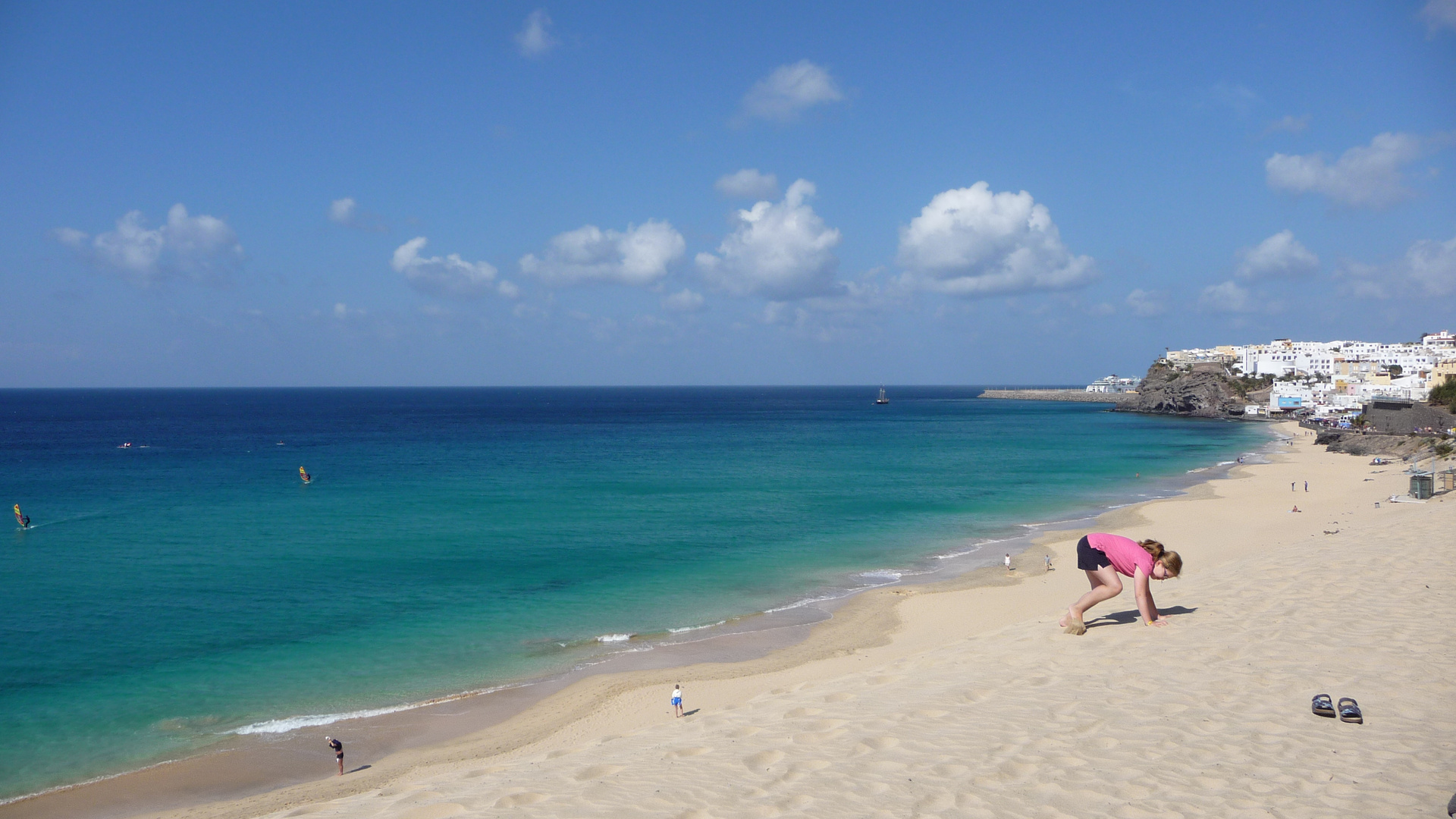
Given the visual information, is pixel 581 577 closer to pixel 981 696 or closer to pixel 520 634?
pixel 520 634

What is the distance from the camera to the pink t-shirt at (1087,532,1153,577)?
38.2 ft

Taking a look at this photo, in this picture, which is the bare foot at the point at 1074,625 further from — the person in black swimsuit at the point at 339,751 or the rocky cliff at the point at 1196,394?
the rocky cliff at the point at 1196,394

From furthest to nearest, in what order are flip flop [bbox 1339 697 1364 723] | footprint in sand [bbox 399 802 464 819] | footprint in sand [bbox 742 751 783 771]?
flip flop [bbox 1339 697 1364 723], footprint in sand [bbox 742 751 783 771], footprint in sand [bbox 399 802 464 819]

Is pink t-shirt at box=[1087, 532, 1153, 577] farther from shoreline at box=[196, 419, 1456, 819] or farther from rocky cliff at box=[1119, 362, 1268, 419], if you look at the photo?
rocky cliff at box=[1119, 362, 1268, 419]

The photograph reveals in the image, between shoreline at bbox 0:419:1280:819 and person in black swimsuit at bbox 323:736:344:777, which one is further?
person in black swimsuit at bbox 323:736:344:777

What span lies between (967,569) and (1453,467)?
2977 centimetres

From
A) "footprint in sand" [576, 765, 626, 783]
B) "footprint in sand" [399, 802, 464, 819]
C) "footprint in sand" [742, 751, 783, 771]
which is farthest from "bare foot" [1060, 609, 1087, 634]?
"footprint in sand" [399, 802, 464, 819]

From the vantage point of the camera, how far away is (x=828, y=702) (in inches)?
379

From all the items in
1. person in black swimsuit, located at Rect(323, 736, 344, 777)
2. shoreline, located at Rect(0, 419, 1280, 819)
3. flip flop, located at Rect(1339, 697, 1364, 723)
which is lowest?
shoreline, located at Rect(0, 419, 1280, 819)

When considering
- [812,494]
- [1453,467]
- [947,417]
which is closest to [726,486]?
[812,494]

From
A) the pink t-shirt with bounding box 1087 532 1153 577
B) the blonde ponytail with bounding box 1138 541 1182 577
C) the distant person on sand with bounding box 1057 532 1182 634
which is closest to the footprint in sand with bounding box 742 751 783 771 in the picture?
the distant person on sand with bounding box 1057 532 1182 634

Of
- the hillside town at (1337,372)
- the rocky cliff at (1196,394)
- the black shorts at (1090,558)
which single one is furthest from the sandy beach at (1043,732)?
the rocky cliff at (1196,394)

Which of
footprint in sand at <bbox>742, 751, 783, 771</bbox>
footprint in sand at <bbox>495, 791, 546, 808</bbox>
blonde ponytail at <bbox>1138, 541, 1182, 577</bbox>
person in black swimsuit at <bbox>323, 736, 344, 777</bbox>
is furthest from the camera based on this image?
person in black swimsuit at <bbox>323, 736, 344, 777</bbox>

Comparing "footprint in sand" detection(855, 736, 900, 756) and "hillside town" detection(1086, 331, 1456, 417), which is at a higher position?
"hillside town" detection(1086, 331, 1456, 417)
